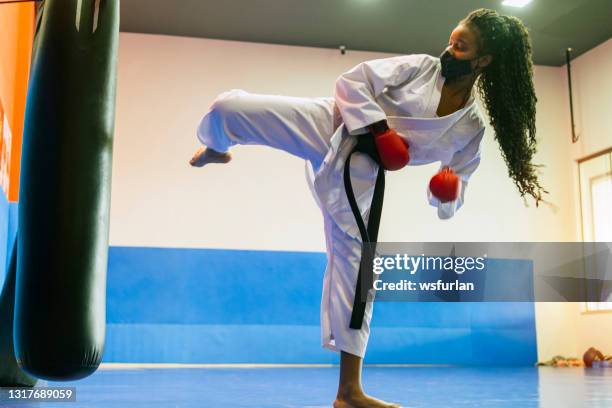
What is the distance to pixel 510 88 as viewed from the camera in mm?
2225

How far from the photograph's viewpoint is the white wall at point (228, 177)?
21.6 ft

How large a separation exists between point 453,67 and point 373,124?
346 mm

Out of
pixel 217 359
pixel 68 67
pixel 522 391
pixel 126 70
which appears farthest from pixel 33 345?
pixel 126 70

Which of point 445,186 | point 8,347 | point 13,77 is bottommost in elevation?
point 8,347

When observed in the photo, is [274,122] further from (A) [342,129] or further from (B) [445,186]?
(B) [445,186]

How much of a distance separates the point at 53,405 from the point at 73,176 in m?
0.76

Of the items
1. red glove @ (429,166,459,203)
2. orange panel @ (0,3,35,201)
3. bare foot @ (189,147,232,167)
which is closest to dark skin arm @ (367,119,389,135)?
red glove @ (429,166,459,203)

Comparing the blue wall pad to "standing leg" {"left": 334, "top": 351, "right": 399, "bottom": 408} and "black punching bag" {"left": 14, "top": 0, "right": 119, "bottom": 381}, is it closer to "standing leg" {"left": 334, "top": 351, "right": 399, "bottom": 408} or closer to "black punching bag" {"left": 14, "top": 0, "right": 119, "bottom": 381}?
"standing leg" {"left": 334, "top": 351, "right": 399, "bottom": 408}

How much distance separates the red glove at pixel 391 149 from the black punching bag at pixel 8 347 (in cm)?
107

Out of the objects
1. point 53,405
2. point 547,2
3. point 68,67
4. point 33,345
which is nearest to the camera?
point 33,345

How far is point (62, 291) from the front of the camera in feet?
5.07

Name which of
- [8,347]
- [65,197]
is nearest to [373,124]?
[65,197]

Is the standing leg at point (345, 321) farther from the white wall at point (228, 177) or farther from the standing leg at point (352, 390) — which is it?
the white wall at point (228, 177)

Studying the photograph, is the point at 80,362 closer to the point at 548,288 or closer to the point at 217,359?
the point at 217,359
